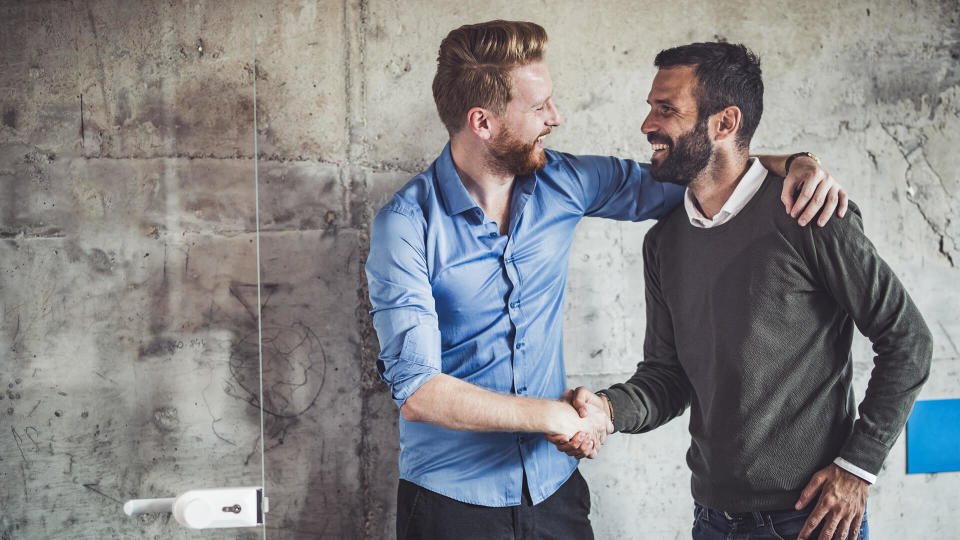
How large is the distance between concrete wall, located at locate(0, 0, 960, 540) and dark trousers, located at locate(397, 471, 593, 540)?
42 centimetres

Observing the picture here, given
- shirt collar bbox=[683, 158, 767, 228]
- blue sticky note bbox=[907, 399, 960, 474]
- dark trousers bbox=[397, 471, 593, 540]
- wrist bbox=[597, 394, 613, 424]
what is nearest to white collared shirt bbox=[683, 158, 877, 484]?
shirt collar bbox=[683, 158, 767, 228]

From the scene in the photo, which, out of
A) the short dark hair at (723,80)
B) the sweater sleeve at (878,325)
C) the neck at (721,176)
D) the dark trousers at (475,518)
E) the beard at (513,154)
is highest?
the short dark hair at (723,80)

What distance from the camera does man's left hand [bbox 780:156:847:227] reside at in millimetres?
1486

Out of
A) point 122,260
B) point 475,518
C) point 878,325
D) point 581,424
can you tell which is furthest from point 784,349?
point 122,260

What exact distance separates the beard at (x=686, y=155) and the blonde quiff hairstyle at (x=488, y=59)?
1.39 feet

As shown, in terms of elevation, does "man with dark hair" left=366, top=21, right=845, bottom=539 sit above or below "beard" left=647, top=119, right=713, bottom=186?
below

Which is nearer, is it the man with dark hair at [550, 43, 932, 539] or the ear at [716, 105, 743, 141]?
the man with dark hair at [550, 43, 932, 539]

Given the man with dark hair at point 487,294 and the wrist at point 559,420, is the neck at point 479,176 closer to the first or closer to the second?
the man with dark hair at point 487,294

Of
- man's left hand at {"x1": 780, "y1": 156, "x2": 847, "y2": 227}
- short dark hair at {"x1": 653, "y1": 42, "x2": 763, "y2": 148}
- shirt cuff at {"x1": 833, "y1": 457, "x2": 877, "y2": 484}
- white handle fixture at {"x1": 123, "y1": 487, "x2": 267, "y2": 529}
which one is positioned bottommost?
white handle fixture at {"x1": 123, "y1": 487, "x2": 267, "y2": 529}

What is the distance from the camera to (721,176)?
167 cm

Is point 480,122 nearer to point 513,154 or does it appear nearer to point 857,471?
point 513,154

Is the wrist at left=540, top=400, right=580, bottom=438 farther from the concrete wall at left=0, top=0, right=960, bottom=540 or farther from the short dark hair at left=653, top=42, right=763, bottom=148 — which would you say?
the short dark hair at left=653, top=42, right=763, bottom=148

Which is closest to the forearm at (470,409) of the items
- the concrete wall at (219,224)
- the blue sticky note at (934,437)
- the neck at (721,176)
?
the concrete wall at (219,224)

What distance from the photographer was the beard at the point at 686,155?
1.67 meters
